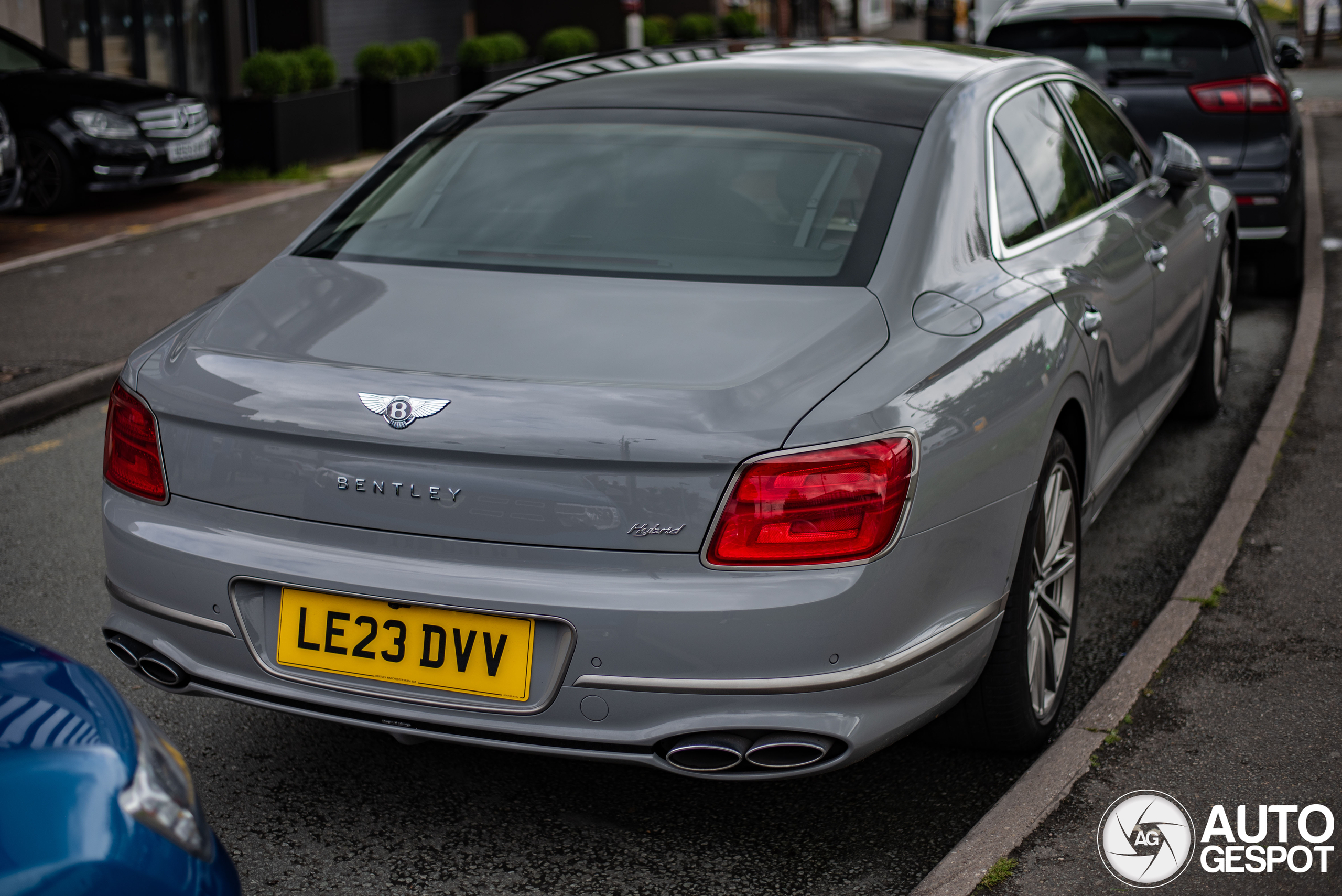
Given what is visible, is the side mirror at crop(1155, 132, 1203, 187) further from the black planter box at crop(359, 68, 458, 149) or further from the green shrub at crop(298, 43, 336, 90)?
the black planter box at crop(359, 68, 458, 149)

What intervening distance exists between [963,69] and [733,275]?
3.77 ft

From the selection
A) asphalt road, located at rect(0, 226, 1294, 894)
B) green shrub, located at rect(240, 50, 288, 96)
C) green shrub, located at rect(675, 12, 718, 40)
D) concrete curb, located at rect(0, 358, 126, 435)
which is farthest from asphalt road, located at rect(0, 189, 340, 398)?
green shrub, located at rect(675, 12, 718, 40)

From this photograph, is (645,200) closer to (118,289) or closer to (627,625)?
(627,625)

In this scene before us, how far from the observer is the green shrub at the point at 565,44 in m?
22.0

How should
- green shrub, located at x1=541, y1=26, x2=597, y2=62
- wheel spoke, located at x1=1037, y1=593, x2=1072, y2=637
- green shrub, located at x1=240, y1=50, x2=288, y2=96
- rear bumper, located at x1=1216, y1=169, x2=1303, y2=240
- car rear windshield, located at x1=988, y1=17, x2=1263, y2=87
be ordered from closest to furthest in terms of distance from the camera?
wheel spoke, located at x1=1037, y1=593, x2=1072, y2=637
rear bumper, located at x1=1216, y1=169, x2=1303, y2=240
car rear windshield, located at x1=988, y1=17, x2=1263, y2=87
green shrub, located at x1=240, y1=50, x2=288, y2=96
green shrub, located at x1=541, y1=26, x2=597, y2=62

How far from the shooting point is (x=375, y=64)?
1664 centimetres

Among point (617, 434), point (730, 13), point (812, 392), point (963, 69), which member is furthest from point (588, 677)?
point (730, 13)

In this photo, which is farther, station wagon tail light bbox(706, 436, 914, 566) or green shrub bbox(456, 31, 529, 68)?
green shrub bbox(456, 31, 529, 68)

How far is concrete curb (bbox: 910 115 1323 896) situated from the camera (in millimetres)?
2779

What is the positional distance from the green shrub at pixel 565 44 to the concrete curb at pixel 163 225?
8.87m

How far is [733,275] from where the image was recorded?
121 inches

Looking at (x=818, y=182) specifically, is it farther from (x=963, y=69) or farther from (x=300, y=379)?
(x=300, y=379)

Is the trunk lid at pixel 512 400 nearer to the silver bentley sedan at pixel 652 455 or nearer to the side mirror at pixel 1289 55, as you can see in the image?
the silver bentley sedan at pixel 652 455

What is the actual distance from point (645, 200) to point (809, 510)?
3.77ft
